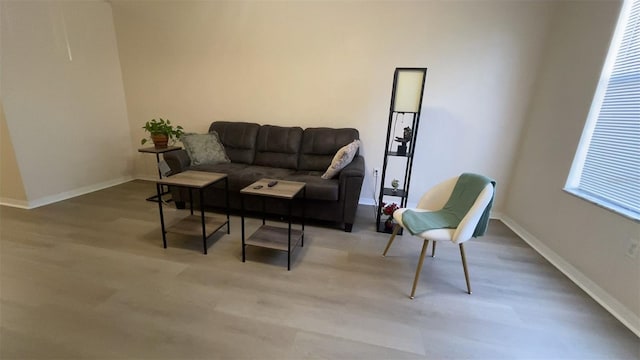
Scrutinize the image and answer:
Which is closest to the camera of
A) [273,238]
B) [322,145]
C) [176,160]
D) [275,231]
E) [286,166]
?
[273,238]

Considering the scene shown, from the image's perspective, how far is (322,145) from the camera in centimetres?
318

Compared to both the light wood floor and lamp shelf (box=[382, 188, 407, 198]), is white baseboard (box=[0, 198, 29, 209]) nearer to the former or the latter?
the light wood floor

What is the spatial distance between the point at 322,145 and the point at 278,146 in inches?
22.8

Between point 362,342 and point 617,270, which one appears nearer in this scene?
point 362,342

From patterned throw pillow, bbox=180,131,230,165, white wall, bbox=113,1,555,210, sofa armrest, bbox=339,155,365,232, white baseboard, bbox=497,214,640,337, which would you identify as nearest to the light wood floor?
white baseboard, bbox=497,214,640,337

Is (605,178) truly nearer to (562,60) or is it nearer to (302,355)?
(562,60)

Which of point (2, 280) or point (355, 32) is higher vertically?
point (355, 32)

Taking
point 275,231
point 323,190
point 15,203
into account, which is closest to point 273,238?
point 275,231

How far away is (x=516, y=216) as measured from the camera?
292cm

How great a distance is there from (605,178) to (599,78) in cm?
78

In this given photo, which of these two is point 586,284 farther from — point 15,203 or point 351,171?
point 15,203

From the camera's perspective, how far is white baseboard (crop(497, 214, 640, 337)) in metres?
1.61

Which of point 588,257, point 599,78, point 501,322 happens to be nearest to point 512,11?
point 599,78

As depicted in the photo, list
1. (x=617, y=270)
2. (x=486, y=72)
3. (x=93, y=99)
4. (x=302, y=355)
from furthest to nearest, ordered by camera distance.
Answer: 1. (x=93, y=99)
2. (x=486, y=72)
3. (x=617, y=270)
4. (x=302, y=355)
